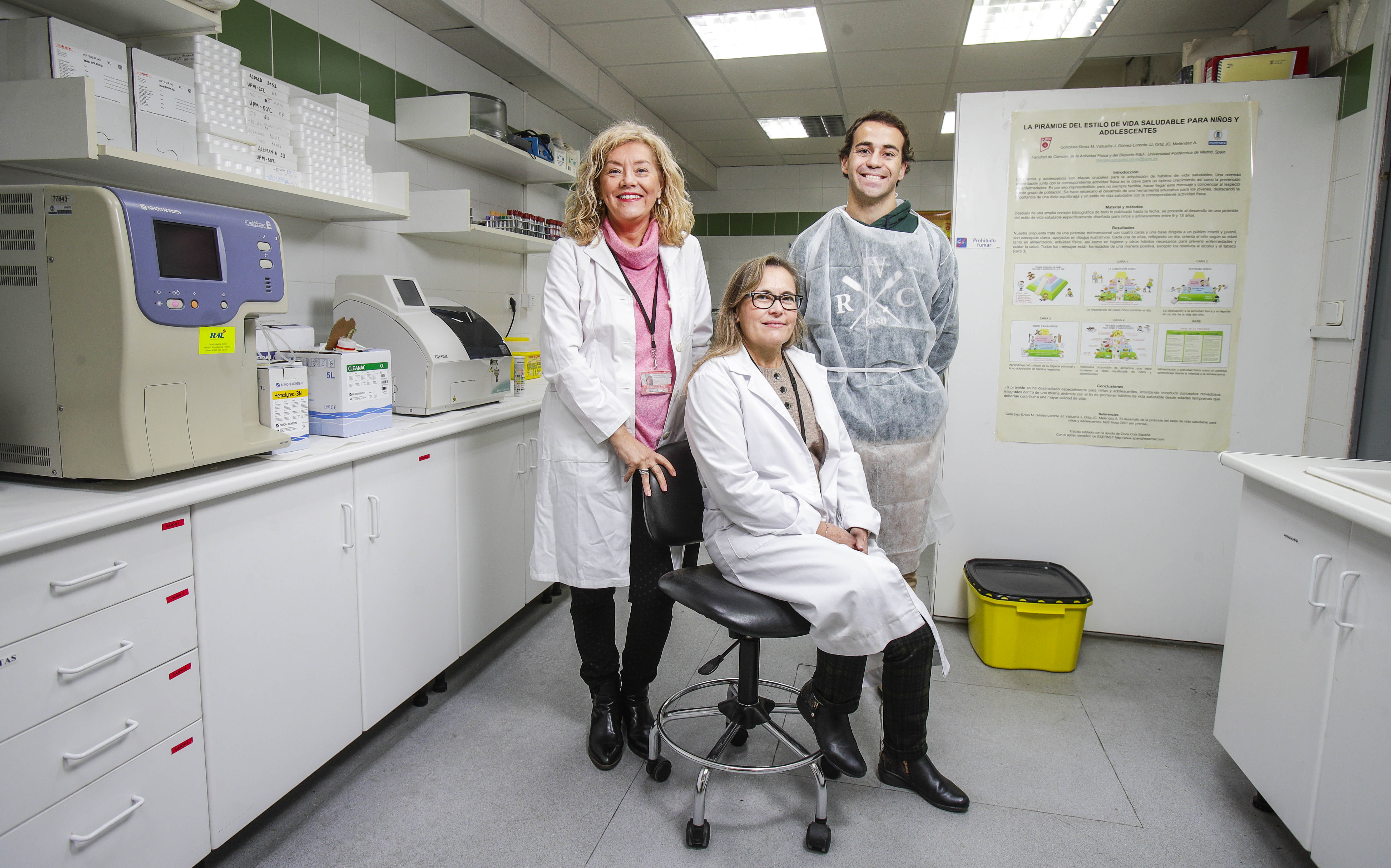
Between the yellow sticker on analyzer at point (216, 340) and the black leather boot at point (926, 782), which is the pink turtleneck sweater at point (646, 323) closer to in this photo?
the yellow sticker on analyzer at point (216, 340)

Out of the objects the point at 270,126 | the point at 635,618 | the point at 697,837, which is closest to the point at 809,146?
the point at 270,126

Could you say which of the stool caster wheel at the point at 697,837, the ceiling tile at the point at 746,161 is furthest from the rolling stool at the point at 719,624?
the ceiling tile at the point at 746,161

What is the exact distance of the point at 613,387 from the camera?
1929 mm

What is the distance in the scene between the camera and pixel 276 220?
248 centimetres

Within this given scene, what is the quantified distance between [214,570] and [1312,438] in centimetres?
323

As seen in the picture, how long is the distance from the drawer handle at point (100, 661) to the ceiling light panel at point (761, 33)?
3414mm

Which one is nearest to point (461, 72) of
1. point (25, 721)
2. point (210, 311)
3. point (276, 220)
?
point (276, 220)

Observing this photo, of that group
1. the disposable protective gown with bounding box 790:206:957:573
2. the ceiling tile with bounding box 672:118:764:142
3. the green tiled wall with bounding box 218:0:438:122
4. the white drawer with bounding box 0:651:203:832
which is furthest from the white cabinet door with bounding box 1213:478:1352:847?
the ceiling tile with bounding box 672:118:764:142

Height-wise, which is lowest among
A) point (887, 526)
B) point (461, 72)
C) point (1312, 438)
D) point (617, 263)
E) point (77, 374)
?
point (887, 526)

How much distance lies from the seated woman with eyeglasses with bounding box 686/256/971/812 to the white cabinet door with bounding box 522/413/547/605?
3.64 ft

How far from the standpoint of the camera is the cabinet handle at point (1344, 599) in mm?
1453

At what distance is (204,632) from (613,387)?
0.99m

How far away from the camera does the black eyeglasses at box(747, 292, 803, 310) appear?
1866 millimetres

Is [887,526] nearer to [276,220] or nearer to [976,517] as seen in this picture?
[976,517]
